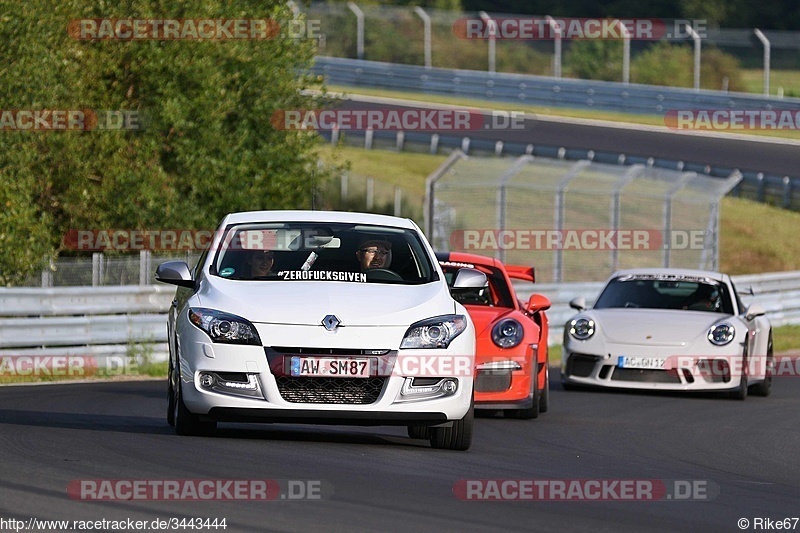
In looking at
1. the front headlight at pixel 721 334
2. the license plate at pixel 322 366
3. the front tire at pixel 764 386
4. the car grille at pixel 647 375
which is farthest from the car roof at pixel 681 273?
the license plate at pixel 322 366

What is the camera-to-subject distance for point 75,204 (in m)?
21.7

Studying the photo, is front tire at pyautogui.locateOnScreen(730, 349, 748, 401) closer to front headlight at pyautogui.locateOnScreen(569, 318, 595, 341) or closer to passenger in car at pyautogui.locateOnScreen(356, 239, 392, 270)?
front headlight at pyautogui.locateOnScreen(569, 318, 595, 341)

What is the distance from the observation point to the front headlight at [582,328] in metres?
15.4

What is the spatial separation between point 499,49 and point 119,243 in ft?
119

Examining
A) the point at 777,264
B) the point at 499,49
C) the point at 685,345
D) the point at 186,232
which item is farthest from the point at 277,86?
the point at 499,49

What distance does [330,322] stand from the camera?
8875mm

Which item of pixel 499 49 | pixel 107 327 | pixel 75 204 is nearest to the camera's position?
pixel 107 327

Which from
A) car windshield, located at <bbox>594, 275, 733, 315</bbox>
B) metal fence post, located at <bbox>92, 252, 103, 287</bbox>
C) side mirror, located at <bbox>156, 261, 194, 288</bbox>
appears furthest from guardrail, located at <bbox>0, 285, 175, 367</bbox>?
side mirror, located at <bbox>156, 261, 194, 288</bbox>

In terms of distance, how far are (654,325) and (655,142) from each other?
22.5m

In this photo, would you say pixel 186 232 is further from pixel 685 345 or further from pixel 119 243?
pixel 685 345

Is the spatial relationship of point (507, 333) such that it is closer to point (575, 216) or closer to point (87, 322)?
point (87, 322)

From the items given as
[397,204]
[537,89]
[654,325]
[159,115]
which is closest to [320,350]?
[654,325]

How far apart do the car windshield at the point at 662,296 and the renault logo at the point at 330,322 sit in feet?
25.8

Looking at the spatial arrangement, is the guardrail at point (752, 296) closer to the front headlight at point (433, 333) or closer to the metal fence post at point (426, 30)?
the front headlight at point (433, 333)
